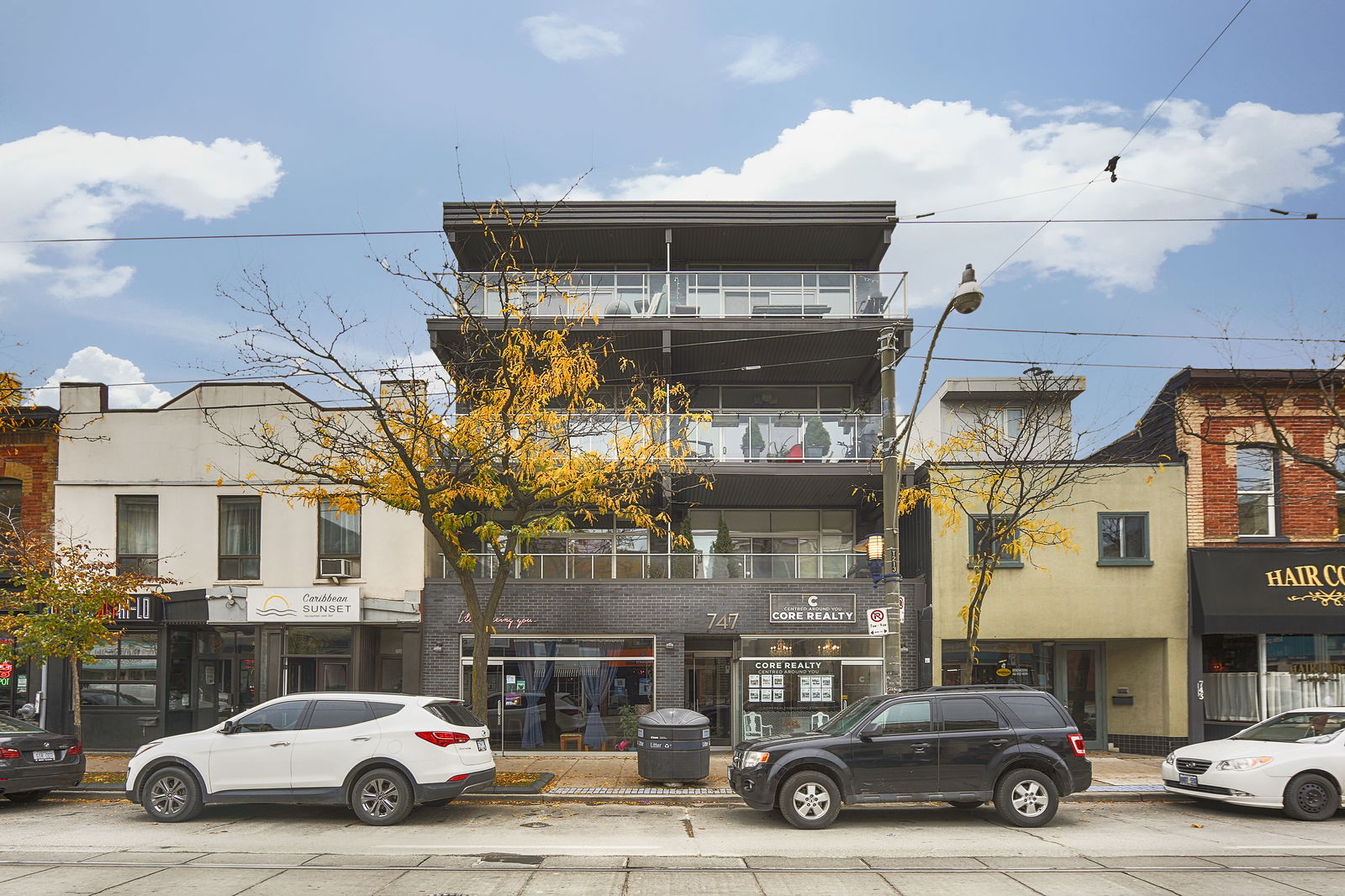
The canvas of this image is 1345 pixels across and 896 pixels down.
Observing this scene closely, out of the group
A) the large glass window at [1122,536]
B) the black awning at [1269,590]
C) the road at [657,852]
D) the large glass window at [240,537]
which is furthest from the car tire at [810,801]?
the large glass window at [240,537]

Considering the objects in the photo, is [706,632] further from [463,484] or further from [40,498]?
[40,498]

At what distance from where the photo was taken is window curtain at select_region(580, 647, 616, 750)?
2033 cm


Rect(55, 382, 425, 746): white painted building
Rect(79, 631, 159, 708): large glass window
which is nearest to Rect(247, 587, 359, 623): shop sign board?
Rect(55, 382, 425, 746): white painted building

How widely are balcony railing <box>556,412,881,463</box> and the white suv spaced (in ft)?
30.1

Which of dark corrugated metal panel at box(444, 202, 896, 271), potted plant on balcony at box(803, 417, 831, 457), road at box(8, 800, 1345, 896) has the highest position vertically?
dark corrugated metal panel at box(444, 202, 896, 271)

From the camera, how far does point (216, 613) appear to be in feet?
68.0

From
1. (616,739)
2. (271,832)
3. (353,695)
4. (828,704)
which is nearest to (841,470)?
(828,704)

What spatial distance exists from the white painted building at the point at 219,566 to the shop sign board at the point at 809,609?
715 cm

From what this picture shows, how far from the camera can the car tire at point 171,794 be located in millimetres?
13039

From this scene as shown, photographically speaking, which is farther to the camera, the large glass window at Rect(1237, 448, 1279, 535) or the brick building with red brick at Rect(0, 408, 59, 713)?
the brick building with red brick at Rect(0, 408, 59, 713)

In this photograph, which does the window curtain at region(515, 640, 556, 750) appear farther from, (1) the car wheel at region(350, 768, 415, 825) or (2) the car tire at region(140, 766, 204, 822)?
(2) the car tire at region(140, 766, 204, 822)

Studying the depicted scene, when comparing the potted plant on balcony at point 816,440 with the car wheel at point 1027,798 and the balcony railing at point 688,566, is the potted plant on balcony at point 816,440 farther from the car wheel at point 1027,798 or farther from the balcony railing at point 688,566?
the car wheel at point 1027,798

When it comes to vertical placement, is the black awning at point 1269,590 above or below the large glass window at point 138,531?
below

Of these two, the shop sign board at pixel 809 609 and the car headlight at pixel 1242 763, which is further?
the shop sign board at pixel 809 609
